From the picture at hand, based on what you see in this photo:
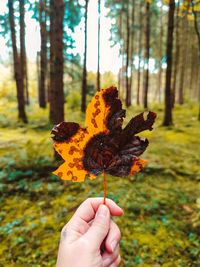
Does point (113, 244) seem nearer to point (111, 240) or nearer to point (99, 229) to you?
point (111, 240)

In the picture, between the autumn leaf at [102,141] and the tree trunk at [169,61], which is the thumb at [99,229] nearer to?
the autumn leaf at [102,141]

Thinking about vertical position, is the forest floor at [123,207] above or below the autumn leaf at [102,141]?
below

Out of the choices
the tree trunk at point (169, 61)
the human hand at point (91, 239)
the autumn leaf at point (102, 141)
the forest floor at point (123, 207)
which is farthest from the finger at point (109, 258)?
the tree trunk at point (169, 61)

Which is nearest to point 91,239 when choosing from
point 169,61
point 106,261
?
point 106,261

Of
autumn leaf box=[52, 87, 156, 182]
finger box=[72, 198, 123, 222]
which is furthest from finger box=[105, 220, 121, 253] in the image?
autumn leaf box=[52, 87, 156, 182]

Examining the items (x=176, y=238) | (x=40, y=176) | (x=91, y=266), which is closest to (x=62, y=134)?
(x=91, y=266)

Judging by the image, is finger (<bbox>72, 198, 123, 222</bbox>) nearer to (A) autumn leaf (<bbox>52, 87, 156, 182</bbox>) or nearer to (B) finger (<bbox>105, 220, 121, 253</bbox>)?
(B) finger (<bbox>105, 220, 121, 253</bbox>)
